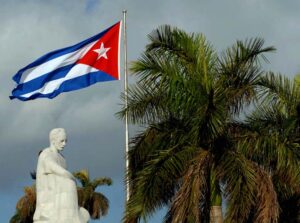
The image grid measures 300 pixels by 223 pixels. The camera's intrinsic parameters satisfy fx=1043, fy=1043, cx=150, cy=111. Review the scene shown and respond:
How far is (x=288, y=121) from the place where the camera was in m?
28.0

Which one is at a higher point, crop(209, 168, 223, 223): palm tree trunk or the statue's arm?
the statue's arm

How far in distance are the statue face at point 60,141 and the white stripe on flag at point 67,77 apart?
1078 cm

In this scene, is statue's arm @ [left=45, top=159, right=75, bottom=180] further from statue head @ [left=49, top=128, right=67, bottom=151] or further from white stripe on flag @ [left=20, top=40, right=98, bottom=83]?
white stripe on flag @ [left=20, top=40, right=98, bottom=83]

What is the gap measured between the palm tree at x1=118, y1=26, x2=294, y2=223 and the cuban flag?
135 inches

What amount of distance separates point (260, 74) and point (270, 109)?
1.92 metres

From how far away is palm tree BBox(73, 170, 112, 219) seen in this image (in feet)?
176

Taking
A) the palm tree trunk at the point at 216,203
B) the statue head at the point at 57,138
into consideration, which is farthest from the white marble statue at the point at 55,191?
the palm tree trunk at the point at 216,203

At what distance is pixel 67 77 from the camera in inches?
1186

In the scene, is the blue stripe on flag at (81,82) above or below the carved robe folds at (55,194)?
above

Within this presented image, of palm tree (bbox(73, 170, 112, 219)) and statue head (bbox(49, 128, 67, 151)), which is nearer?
statue head (bbox(49, 128, 67, 151))

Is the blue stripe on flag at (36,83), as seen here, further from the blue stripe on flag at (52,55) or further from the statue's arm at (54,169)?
the statue's arm at (54,169)

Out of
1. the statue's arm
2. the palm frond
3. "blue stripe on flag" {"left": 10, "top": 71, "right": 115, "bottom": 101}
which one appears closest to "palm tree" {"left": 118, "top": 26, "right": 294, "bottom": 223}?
the palm frond

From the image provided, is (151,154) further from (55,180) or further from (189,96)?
(55,180)

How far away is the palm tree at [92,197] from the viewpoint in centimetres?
5372
